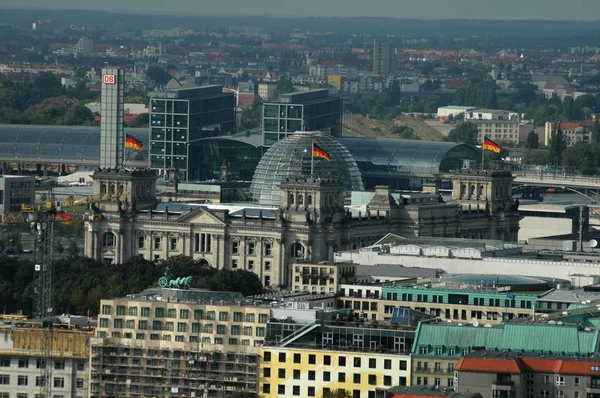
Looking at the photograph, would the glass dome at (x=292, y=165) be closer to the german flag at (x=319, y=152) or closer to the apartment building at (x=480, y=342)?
the german flag at (x=319, y=152)

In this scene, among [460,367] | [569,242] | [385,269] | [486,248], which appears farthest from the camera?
[569,242]

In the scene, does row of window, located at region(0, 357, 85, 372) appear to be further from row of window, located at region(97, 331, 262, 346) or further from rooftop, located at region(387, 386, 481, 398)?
rooftop, located at region(387, 386, 481, 398)

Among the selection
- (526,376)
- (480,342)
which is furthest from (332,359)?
(526,376)

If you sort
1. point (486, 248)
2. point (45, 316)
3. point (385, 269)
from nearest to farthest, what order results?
point (45, 316) < point (385, 269) < point (486, 248)

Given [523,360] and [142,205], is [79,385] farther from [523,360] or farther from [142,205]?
[142,205]

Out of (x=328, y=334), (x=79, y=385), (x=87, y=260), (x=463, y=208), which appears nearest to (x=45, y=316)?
(x=79, y=385)

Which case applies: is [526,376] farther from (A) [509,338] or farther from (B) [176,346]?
(B) [176,346]
